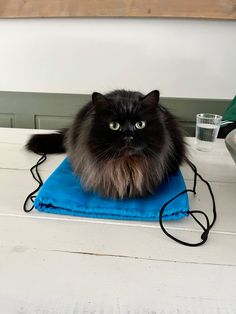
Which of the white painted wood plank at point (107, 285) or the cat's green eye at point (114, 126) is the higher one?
the cat's green eye at point (114, 126)

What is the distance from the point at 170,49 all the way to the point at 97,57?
1.19 feet

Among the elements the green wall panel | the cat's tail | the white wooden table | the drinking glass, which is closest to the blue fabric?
the white wooden table

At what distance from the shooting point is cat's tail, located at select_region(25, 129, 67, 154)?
110cm

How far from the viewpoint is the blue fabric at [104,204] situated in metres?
0.68

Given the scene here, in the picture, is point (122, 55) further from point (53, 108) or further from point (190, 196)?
point (190, 196)

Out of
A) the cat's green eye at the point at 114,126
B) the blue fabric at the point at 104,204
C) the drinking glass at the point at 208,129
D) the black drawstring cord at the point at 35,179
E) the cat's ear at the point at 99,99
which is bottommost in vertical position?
the black drawstring cord at the point at 35,179

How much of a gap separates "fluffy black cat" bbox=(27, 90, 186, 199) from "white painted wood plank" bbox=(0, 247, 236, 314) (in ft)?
0.68

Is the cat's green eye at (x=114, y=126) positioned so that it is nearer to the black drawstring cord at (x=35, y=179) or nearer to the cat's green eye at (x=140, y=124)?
the cat's green eye at (x=140, y=124)

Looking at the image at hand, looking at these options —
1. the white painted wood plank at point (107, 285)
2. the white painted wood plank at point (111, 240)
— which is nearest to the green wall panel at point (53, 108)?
the white painted wood plank at point (111, 240)

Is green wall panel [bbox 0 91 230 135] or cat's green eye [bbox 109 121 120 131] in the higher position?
cat's green eye [bbox 109 121 120 131]

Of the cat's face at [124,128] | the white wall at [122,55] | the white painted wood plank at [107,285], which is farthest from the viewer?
the white wall at [122,55]

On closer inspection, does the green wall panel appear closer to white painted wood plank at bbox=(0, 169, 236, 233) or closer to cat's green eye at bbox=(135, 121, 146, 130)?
white painted wood plank at bbox=(0, 169, 236, 233)

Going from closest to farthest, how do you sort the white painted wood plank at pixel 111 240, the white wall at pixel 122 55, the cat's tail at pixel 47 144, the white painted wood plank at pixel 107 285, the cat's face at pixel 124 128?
the white painted wood plank at pixel 107 285 → the white painted wood plank at pixel 111 240 → the cat's face at pixel 124 128 → the cat's tail at pixel 47 144 → the white wall at pixel 122 55

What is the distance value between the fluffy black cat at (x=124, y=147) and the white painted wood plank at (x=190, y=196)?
10cm
